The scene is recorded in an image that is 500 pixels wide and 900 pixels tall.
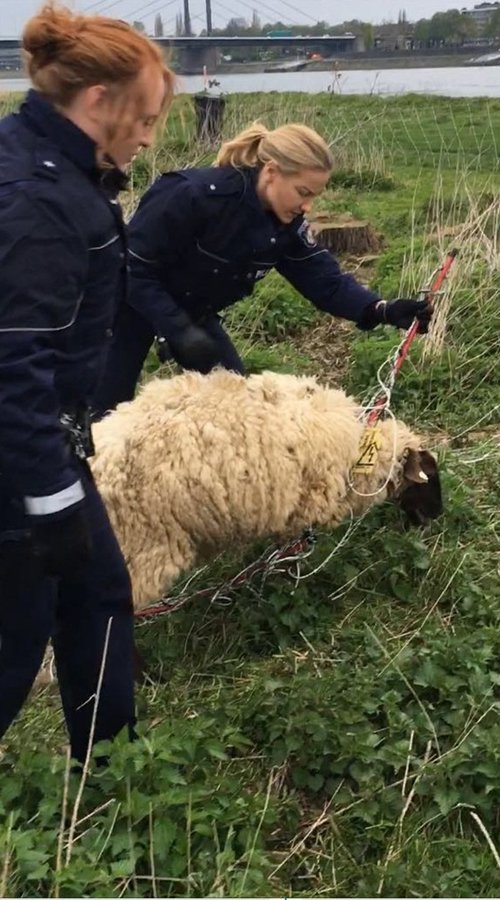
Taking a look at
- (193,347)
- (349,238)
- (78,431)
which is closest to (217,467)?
(193,347)

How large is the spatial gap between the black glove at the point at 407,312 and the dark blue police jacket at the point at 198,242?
0.49 meters

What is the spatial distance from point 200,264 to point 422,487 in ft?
4.19

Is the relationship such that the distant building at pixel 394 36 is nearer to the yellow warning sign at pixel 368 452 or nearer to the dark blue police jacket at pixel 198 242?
the dark blue police jacket at pixel 198 242

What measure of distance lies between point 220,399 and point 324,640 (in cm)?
96

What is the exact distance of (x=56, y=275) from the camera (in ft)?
6.33

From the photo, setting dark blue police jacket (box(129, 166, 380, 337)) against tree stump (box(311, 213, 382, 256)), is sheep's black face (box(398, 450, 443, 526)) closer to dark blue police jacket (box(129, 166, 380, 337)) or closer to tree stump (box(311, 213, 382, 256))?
dark blue police jacket (box(129, 166, 380, 337))

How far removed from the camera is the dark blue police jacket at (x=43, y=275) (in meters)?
1.89

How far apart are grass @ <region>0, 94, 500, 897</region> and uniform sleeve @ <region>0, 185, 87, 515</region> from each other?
713mm

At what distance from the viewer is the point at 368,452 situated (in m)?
3.65

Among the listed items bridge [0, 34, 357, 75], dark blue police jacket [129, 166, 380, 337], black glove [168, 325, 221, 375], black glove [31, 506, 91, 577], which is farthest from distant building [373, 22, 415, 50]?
black glove [31, 506, 91, 577]

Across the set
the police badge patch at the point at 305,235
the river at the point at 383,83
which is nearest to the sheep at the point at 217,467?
the police badge patch at the point at 305,235

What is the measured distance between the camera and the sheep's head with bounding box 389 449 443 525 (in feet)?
12.3

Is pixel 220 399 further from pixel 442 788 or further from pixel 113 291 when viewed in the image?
pixel 442 788

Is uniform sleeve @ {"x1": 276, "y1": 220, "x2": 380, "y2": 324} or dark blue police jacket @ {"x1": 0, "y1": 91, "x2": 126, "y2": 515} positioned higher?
dark blue police jacket @ {"x1": 0, "y1": 91, "x2": 126, "y2": 515}
